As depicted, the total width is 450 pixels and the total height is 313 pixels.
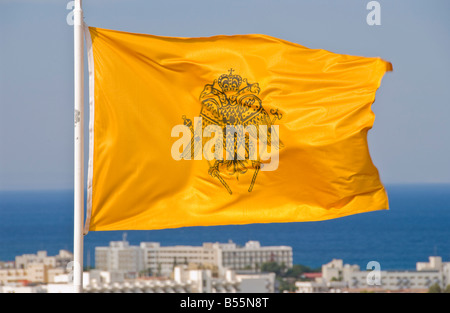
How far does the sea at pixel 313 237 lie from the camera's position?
93312 mm

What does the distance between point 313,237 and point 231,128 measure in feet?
317

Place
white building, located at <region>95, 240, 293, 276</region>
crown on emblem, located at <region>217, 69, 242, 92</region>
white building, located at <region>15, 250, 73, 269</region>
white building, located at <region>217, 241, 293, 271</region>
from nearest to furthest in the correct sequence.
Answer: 1. crown on emblem, located at <region>217, 69, 242, 92</region>
2. white building, located at <region>15, 250, 73, 269</region>
3. white building, located at <region>95, 240, 293, 276</region>
4. white building, located at <region>217, 241, 293, 271</region>

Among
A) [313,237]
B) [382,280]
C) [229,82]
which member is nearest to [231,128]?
[229,82]

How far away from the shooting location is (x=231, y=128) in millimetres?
7176

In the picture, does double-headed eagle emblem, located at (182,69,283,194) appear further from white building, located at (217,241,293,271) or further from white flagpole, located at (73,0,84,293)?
white building, located at (217,241,293,271)

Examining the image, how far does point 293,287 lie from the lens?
226 feet

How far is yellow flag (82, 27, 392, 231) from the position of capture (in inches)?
271

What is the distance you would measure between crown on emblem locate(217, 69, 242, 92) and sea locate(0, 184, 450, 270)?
7959 centimetres

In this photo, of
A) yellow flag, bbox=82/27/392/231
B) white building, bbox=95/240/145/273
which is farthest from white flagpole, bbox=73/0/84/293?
white building, bbox=95/240/145/273

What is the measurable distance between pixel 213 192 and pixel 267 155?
567 mm

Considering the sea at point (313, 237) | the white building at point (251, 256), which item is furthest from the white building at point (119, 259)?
the white building at point (251, 256)
